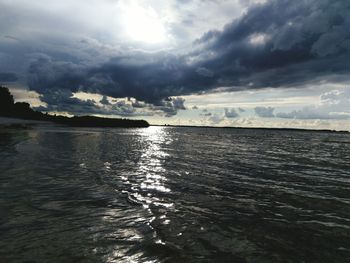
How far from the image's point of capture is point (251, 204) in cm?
1202

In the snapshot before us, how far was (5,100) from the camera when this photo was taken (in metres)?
147

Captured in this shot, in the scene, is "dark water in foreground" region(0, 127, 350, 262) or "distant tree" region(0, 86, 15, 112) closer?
"dark water in foreground" region(0, 127, 350, 262)

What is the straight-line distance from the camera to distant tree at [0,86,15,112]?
144 metres

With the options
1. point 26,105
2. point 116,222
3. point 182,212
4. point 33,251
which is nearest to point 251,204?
point 182,212

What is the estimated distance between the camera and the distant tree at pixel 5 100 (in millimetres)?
144000

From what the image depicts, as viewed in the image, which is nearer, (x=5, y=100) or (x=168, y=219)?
(x=168, y=219)

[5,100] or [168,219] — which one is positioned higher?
[5,100]

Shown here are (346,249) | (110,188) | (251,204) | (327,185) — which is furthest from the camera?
(327,185)

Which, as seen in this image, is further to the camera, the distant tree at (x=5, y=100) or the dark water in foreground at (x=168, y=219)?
the distant tree at (x=5, y=100)

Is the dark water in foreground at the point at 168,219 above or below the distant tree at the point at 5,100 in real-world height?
below

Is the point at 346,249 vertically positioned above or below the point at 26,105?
below

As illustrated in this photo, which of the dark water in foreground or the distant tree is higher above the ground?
the distant tree

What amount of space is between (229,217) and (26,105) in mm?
200934

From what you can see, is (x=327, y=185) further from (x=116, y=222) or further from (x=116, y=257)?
(x=116, y=257)
